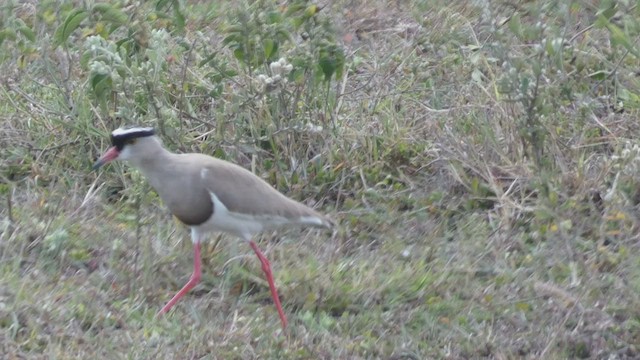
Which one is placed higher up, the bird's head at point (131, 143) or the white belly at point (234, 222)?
the bird's head at point (131, 143)

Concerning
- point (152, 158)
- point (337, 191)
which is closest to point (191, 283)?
point (152, 158)

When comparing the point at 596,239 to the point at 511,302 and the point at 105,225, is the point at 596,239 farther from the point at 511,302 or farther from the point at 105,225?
the point at 105,225

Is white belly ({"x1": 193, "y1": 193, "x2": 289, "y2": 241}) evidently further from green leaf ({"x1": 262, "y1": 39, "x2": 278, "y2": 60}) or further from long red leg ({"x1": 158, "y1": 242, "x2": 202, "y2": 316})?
green leaf ({"x1": 262, "y1": 39, "x2": 278, "y2": 60})

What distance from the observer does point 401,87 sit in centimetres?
801

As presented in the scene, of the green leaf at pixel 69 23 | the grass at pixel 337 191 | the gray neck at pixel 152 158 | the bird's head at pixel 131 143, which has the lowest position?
the grass at pixel 337 191

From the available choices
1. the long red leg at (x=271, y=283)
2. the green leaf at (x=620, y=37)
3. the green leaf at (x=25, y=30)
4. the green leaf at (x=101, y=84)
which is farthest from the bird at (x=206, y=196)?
the green leaf at (x=620, y=37)

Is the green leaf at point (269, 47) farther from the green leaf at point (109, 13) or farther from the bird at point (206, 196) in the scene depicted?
the bird at point (206, 196)

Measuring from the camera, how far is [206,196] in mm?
5578

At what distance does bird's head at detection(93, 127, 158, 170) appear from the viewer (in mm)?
5680

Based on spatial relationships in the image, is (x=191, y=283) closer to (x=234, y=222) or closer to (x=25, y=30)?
(x=234, y=222)

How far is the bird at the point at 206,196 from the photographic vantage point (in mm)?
5590

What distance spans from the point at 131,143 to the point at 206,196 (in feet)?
1.44

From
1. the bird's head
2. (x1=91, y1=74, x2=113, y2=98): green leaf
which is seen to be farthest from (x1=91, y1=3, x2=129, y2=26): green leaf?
the bird's head

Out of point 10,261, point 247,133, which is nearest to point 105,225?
point 10,261
